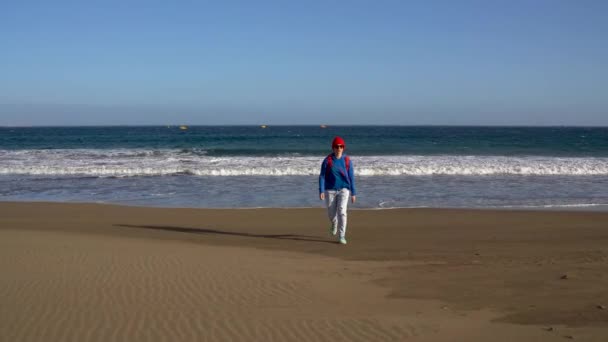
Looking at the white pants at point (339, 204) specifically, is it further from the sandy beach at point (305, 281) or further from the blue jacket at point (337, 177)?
the sandy beach at point (305, 281)

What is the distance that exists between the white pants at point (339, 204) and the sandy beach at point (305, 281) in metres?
0.38

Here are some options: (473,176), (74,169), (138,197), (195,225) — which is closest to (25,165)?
(74,169)

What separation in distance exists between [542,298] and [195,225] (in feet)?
24.2

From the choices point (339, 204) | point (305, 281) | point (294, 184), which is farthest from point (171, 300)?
point (294, 184)

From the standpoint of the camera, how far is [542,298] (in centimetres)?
559

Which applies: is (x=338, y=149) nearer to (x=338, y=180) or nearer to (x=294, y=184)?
(x=338, y=180)

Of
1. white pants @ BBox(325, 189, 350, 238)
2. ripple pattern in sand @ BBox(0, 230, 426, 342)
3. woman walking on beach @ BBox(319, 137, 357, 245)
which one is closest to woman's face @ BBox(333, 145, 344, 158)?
woman walking on beach @ BBox(319, 137, 357, 245)

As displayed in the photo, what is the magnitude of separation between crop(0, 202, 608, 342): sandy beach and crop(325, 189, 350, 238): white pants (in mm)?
377

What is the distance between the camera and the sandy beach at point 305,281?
16.0ft

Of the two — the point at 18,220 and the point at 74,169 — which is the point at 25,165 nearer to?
the point at 74,169

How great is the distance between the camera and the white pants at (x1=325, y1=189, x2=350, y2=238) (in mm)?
8992

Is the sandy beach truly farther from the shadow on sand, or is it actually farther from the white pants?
the white pants

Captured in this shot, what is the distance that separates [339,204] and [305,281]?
8.73 feet

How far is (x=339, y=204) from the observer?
9047mm
